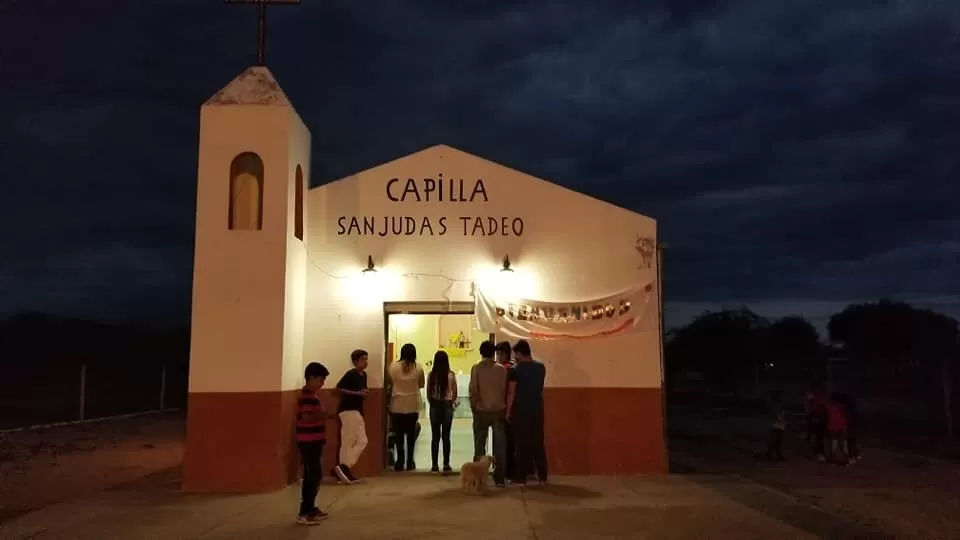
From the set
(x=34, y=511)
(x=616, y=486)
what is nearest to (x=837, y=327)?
(x=616, y=486)

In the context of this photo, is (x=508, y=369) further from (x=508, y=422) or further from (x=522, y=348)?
(x=508, y=422)

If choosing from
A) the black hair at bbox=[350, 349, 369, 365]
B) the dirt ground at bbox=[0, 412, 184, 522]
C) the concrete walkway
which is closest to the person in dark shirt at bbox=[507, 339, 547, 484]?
the concrete walkway

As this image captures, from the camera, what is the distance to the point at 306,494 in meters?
8.84

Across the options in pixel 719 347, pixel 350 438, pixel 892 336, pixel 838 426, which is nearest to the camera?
pixel 350 438

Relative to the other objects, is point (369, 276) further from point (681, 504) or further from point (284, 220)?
point (681, 504)

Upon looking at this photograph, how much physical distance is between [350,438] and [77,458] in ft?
23.2

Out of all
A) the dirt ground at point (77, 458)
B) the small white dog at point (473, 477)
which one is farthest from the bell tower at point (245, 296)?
the small white dog at point (473, 477)

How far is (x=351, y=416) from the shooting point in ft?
37.4

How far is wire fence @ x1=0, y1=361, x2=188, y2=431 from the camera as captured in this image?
995 inches

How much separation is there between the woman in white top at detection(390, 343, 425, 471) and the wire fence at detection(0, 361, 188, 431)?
549 inches

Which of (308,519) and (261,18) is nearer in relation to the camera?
(308,519)

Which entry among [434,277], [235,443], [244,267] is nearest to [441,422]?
[434,277]

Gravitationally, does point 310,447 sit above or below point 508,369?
below

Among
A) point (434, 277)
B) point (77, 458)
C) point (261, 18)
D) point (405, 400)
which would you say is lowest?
point (77, 458)
